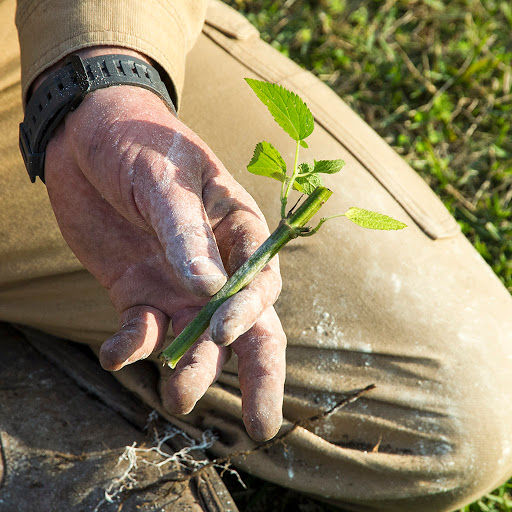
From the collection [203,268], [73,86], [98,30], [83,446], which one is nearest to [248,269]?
[203,268]

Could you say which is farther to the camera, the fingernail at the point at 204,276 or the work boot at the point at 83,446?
the work boot at the point at 83,446

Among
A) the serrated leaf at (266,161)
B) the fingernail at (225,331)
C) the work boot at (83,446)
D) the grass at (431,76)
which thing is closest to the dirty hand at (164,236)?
the fingernail at (225,331)

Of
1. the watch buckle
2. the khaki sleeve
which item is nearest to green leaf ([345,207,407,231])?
the khaki sleeve

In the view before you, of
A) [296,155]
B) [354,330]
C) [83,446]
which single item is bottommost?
[83,446]

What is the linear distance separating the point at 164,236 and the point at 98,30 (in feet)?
2.20

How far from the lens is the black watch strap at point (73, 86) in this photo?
1.46 meters

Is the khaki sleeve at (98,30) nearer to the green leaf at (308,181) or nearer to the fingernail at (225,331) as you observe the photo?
the green leaf at (308,181)

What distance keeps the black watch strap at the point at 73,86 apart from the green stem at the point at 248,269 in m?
0.55

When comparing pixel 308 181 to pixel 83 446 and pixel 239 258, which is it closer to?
pixel 239 258

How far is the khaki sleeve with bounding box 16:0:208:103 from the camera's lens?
1.52m

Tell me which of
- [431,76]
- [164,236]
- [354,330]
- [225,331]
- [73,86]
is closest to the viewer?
[225,331]

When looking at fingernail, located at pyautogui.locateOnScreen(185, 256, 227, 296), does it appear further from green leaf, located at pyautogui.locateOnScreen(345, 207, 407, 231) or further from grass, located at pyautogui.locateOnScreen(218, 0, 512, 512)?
grass, located at pyautogui.locateOnScreen(218, 0, 512, 512)

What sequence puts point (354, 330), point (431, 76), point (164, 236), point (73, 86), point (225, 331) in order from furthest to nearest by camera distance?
1. point (431, 76)
2. point (354, 330)
3. point (73, 86)
4. point (164, 236)
5. point (225, 331)

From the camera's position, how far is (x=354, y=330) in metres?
1.78
